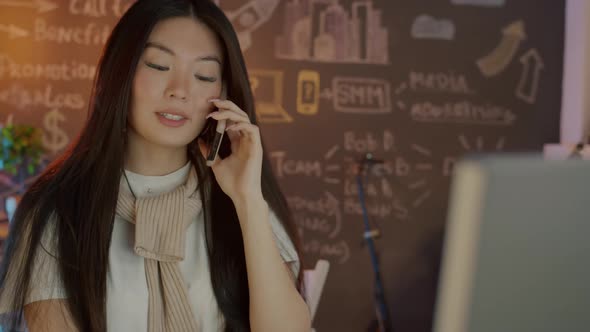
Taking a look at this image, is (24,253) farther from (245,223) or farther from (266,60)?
(266,60)

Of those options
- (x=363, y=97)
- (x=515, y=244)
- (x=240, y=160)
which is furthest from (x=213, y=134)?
(x=363, y=97)

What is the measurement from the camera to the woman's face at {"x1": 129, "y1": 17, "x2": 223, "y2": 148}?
1256mm

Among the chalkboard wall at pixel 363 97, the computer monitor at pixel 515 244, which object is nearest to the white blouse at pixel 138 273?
the computer monitor at pixel 515 244

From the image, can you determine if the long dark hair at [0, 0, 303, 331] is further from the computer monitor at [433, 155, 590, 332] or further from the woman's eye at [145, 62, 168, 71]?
the computer monitor at [433, 155, 590, 332]

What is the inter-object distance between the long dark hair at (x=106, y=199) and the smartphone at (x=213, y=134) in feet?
0.11

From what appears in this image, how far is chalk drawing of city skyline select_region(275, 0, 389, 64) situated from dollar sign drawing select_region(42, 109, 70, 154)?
121 centimetres

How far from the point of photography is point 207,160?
51.4 inches

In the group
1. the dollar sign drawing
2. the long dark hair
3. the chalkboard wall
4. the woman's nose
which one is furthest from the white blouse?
the dollar sign drawing

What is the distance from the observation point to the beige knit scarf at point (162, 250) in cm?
121

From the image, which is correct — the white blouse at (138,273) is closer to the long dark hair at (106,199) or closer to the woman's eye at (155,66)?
the long dark hair at (106,199)

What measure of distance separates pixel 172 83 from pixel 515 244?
40.2 inches

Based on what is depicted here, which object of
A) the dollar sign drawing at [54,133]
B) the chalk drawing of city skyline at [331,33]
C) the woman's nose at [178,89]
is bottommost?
the dollar sign drawing at [54,133]

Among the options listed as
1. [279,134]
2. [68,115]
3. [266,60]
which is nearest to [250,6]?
[266,60]

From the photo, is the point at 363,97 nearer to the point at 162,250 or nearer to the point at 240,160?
the point at 240,160
